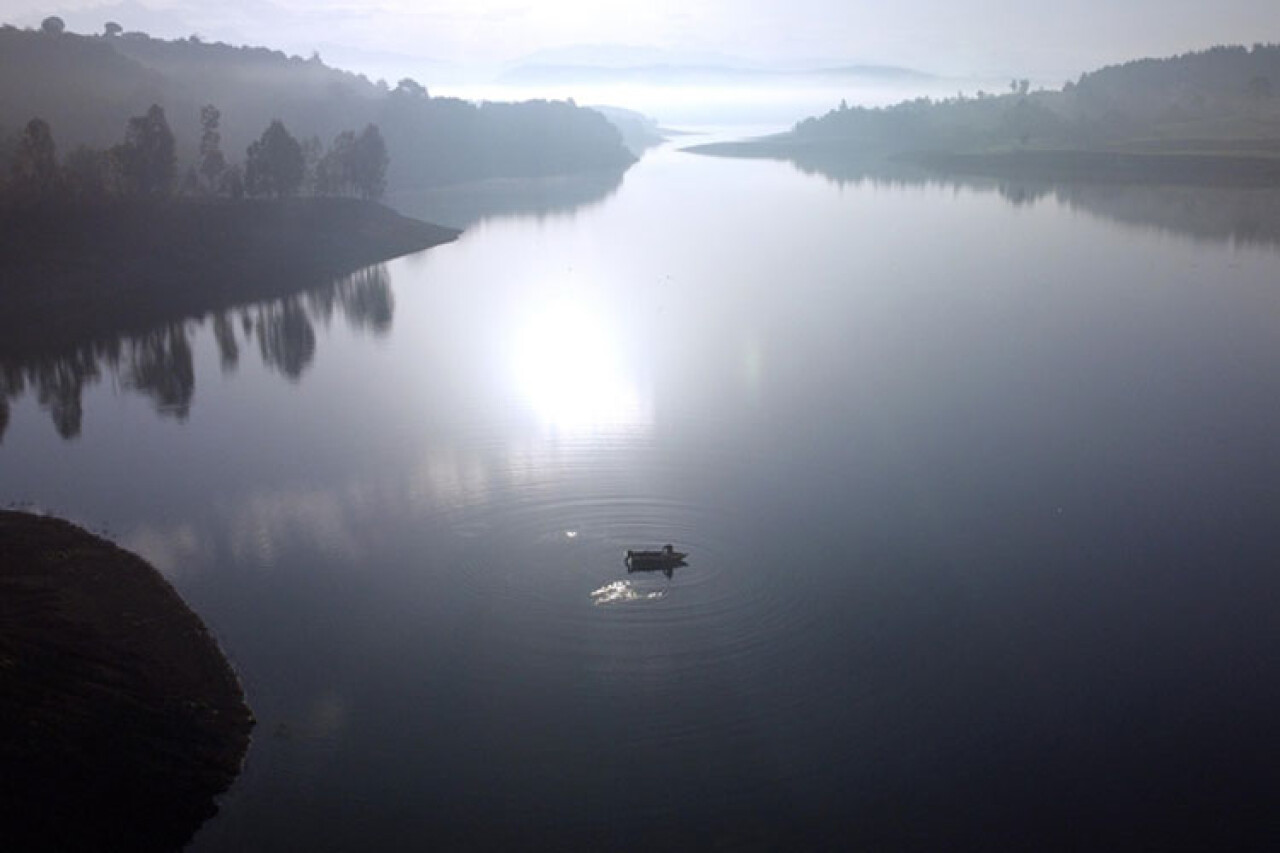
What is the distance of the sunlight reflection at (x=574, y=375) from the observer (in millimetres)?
32562

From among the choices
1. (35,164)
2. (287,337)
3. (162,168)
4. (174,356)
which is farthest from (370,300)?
(35,164)

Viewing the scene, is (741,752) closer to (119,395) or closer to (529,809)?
(529,809)

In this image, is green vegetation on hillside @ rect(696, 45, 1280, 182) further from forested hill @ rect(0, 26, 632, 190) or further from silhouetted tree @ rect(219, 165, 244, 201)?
silhouetted tree @ rect(219, 165, 244, 201)

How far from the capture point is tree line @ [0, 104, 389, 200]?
5706cm

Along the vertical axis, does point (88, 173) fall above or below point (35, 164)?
below

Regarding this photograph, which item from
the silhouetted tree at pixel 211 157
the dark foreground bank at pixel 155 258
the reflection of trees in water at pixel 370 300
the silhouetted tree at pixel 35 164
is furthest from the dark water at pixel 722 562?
the silhouetted tree at pixel 211 157

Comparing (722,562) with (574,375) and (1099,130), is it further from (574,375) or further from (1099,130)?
(1099,130)

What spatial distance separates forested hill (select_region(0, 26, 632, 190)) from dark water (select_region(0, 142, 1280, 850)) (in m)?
51.6

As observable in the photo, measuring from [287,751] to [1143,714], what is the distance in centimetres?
1275

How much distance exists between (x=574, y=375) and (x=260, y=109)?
10636 cm

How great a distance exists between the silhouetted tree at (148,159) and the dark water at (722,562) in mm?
22159

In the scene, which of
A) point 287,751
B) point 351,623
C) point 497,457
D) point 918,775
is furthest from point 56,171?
point 918,775

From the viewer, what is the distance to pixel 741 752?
15.2 meters

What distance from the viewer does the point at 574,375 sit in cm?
3834
